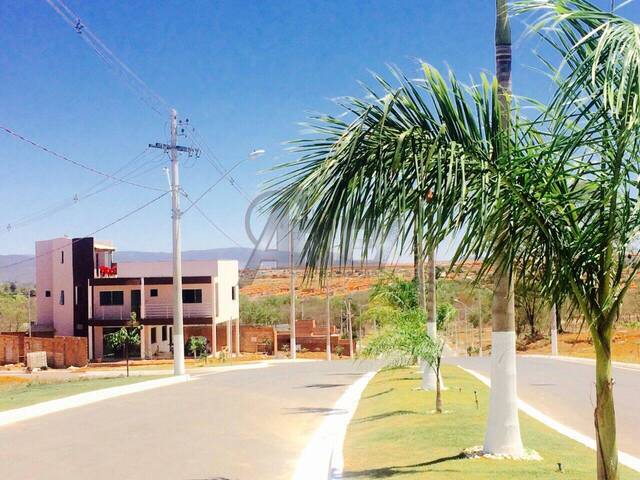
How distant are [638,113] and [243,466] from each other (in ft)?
27.7

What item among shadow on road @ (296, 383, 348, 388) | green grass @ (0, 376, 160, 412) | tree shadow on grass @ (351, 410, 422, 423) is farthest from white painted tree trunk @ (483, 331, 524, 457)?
shadow on road @ (296, 383, 348, 388)

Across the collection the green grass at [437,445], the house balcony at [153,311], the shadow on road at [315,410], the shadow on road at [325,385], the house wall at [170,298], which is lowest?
the shadow on road at [325,385]

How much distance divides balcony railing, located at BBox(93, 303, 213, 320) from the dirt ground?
21646 mm

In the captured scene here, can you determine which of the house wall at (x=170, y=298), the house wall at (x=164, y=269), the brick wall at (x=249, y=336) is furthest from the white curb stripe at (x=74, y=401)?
the brick wall at (x=249, y=336)

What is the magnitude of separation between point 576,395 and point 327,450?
1311 centimetres

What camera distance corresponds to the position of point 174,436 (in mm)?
16047

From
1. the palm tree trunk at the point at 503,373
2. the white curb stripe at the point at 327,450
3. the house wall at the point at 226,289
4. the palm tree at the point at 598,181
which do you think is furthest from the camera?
the house wall at the point at 226,289

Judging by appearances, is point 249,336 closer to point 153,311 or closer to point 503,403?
point 153,311

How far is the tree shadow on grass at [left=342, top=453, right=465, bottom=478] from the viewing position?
33.5ft

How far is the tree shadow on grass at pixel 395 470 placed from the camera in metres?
10.2

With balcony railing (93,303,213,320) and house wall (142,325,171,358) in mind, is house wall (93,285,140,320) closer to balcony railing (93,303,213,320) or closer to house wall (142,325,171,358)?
balcony railing (93,303,213,320)

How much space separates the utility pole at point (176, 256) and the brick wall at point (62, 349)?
588 inches

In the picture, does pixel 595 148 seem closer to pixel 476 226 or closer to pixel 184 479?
pixel 476 226

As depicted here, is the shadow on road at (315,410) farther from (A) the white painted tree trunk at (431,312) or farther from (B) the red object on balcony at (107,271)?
(B) the red object on balcony at (107,271)
